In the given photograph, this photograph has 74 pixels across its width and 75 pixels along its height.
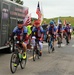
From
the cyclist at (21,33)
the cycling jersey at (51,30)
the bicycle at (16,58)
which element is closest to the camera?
the bicycle at (16,58)

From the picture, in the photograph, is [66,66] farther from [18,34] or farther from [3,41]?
[3,41]

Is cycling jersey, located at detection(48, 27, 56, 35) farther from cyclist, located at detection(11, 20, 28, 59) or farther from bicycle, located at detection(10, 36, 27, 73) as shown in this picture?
cyclist, located at detection(11, 20, 28, 59)

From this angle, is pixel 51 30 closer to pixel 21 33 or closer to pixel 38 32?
pixel 38 32

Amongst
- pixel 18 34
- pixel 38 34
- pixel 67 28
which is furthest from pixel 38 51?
pixel 67 28

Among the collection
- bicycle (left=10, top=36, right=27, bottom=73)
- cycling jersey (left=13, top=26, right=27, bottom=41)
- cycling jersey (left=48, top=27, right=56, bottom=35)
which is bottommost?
bicycle (left=10, top=36, right=27, bottom=73)

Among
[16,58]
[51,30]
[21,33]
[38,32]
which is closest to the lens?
[16,58]

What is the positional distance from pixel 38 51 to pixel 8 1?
3.70 metres

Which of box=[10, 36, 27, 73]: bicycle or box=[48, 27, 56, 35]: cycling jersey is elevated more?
box=[48, 27, 56, 35]: cycling jersey

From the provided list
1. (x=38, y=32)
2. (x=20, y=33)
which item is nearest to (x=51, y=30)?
(x=38, y=32)

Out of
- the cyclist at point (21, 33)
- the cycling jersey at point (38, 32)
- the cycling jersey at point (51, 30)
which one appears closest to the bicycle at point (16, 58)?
the cyclist at point (21, 33)

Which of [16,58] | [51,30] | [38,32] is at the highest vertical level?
[38,32]

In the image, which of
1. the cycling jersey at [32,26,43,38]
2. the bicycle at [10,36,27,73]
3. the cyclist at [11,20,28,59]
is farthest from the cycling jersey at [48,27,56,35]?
the cyclist at [11,20,28,59]

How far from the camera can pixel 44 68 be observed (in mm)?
13266

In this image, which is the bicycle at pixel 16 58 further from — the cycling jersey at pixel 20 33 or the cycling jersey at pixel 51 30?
the cycling jersey at pixel 51 30
